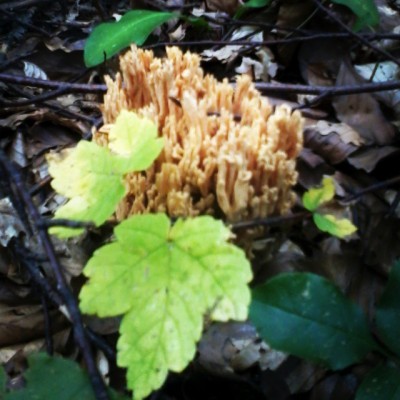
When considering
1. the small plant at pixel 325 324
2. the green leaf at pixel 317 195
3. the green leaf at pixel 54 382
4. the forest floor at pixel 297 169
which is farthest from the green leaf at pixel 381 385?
the green leaf at pixel 54 382

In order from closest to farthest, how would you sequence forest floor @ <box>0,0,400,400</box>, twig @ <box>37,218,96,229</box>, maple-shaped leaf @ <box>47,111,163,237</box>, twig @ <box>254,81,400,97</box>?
twig @ <box>37,218,96,229</box> → maple-shaped leaf @ <box>47,111,163,237</box> → forest floor @ <box>0,0,400,400</box> → twig @ <box>254,81,400,97</box>

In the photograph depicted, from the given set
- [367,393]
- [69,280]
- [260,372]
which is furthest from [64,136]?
[367,393]

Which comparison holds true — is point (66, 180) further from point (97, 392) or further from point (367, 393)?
point (367, 393)

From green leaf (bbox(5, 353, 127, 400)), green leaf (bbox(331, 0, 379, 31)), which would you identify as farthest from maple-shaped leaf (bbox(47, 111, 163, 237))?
green leaf (bbox(331, 0, 379, 31))

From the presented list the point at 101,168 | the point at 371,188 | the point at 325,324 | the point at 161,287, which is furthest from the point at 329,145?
the point at 161,287

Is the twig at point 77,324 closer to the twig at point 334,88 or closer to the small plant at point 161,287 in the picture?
the small plant at point 161,287

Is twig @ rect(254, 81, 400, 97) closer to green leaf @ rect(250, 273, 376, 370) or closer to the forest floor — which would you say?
the forest floor

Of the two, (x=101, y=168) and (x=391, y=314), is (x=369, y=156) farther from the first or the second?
(x=101, y=168)
